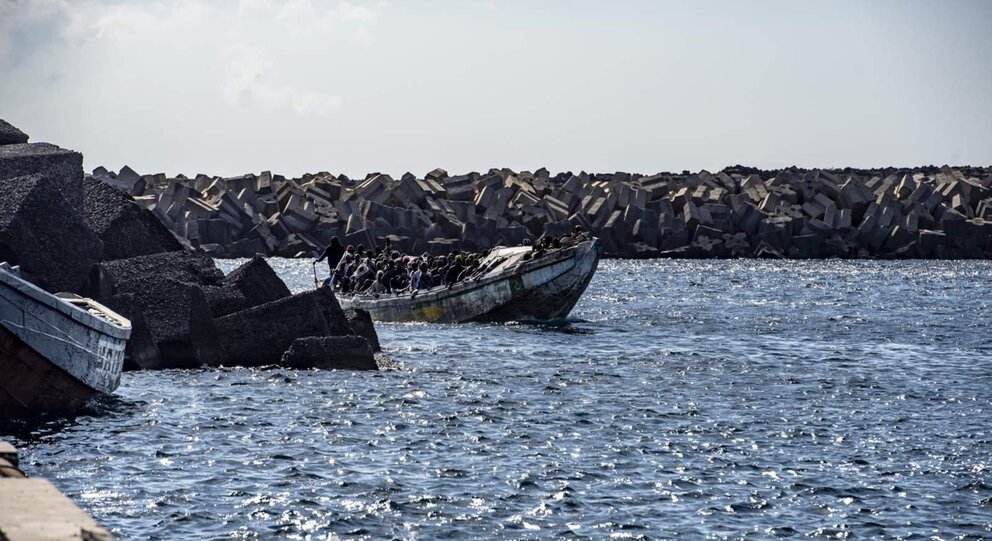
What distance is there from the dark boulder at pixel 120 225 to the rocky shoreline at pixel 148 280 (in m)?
0.02

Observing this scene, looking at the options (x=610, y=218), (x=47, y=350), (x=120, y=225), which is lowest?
(x=47, y=350)

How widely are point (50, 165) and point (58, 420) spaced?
7.45 m

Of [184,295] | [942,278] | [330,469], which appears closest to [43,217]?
[184,295]

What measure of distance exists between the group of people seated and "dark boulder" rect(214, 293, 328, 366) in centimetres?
1121

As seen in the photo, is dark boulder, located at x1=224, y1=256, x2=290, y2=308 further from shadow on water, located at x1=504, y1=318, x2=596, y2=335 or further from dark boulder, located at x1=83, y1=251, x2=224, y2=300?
shadow on water, located at x1=504, y1=318, x2=596, y2=335

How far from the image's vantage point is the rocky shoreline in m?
22.1

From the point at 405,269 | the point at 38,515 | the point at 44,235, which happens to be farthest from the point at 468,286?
the point at 38,515

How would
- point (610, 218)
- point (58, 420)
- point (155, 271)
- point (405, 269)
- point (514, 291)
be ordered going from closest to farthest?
point (58, 420) → point (155, 271) → point (514, 291) → point (405, 269) → point (610, 218)

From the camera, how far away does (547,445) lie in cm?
1792

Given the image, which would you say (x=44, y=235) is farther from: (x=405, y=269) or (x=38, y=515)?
(x=405, y=269)

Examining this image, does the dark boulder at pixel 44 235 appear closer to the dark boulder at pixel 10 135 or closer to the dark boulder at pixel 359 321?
the dark boulder at pixel 10 135

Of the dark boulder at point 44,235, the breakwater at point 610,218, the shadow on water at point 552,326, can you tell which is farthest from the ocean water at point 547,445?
the breakwater at point 610,218

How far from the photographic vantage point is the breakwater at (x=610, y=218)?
75.8m

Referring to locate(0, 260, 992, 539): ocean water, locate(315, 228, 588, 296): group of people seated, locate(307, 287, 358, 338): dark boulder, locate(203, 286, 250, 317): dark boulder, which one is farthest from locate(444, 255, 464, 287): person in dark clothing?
locate(203, 286, 250, 317): dark boulder
